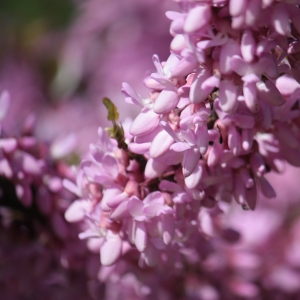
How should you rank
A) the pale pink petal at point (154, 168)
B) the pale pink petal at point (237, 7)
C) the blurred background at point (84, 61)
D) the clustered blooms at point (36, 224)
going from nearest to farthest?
1. the pale pink petal at point (237, 7)
2. the pale pink petal at point (154, 168)
3. the clustered blooms at point (36, 224)
4. the blurred background at point (84, 61)

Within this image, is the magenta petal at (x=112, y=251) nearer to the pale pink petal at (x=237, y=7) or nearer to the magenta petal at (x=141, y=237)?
the magenta petal at (x=141, y=237)

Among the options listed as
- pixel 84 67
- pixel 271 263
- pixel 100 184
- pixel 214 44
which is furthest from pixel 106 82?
pixel 214 44

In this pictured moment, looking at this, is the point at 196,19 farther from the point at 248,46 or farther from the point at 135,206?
the point at 135,206

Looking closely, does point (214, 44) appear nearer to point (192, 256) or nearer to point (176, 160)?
point (176, 160)

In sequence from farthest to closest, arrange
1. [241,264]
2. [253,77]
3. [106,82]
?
[106,82] < [241,264] < [253,77]

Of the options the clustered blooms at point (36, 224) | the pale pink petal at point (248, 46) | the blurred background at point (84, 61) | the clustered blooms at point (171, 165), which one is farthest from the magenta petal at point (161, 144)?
the blurred background at point (84, 61)

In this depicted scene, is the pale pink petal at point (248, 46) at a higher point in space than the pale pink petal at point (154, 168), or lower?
higher
